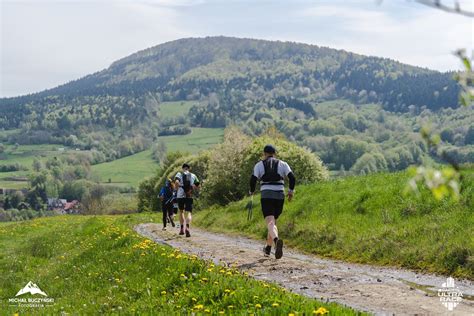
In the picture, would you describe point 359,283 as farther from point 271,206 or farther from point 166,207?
point 166,207

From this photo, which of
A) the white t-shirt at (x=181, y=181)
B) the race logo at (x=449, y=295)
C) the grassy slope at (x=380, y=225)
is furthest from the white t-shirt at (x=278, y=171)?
the white t-shirt at (x=181, y=181)

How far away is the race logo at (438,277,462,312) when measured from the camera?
361 inches

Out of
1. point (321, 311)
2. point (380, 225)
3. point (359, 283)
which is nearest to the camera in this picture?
point (321, 311)

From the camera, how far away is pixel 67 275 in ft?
56.1

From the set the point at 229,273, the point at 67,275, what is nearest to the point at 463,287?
the point at 229,273

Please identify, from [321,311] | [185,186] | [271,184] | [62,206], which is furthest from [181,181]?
[62,206]

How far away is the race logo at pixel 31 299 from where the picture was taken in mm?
14307

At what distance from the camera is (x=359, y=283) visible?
1136 cm

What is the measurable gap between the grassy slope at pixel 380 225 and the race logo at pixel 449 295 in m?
1.04

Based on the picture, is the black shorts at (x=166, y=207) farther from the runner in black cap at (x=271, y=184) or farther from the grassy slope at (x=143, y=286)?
the runner in black cap at (x=271, y=184)

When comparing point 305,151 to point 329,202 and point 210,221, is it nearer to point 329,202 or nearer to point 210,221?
point 210,221

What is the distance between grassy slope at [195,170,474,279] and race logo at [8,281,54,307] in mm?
8527

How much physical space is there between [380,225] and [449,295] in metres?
7.32

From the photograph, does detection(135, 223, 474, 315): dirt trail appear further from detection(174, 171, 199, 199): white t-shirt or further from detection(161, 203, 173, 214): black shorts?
detection(161, 203, 173, 214): black shorts
